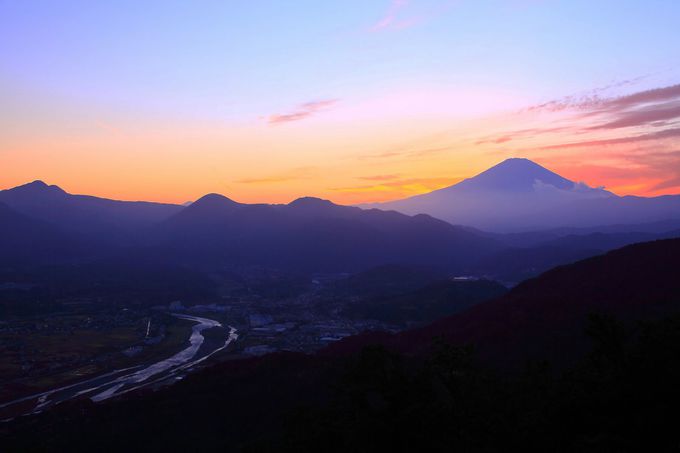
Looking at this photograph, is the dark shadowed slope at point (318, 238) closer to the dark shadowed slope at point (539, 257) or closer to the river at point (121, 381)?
the dark shadowed slope at point (539, 257)

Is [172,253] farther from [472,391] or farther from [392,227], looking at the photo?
[472,391]

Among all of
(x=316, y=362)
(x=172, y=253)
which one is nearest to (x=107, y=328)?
(x=316, y=362)

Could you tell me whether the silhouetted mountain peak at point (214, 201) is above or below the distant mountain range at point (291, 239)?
above

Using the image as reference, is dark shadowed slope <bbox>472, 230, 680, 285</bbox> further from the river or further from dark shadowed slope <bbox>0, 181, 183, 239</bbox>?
dark shadowed slope <bbox>0, 181, 183, 239</bbox>

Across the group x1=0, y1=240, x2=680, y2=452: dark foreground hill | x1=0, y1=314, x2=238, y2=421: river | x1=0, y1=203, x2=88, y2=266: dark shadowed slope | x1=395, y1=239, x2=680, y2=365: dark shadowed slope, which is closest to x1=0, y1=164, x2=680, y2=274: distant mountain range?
x1=0, y1=203, x2=88, y2=266: dark shadowed slope

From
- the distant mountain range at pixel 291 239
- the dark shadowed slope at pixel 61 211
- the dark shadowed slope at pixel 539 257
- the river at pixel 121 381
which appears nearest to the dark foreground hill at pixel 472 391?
the river at pixel 121 381
